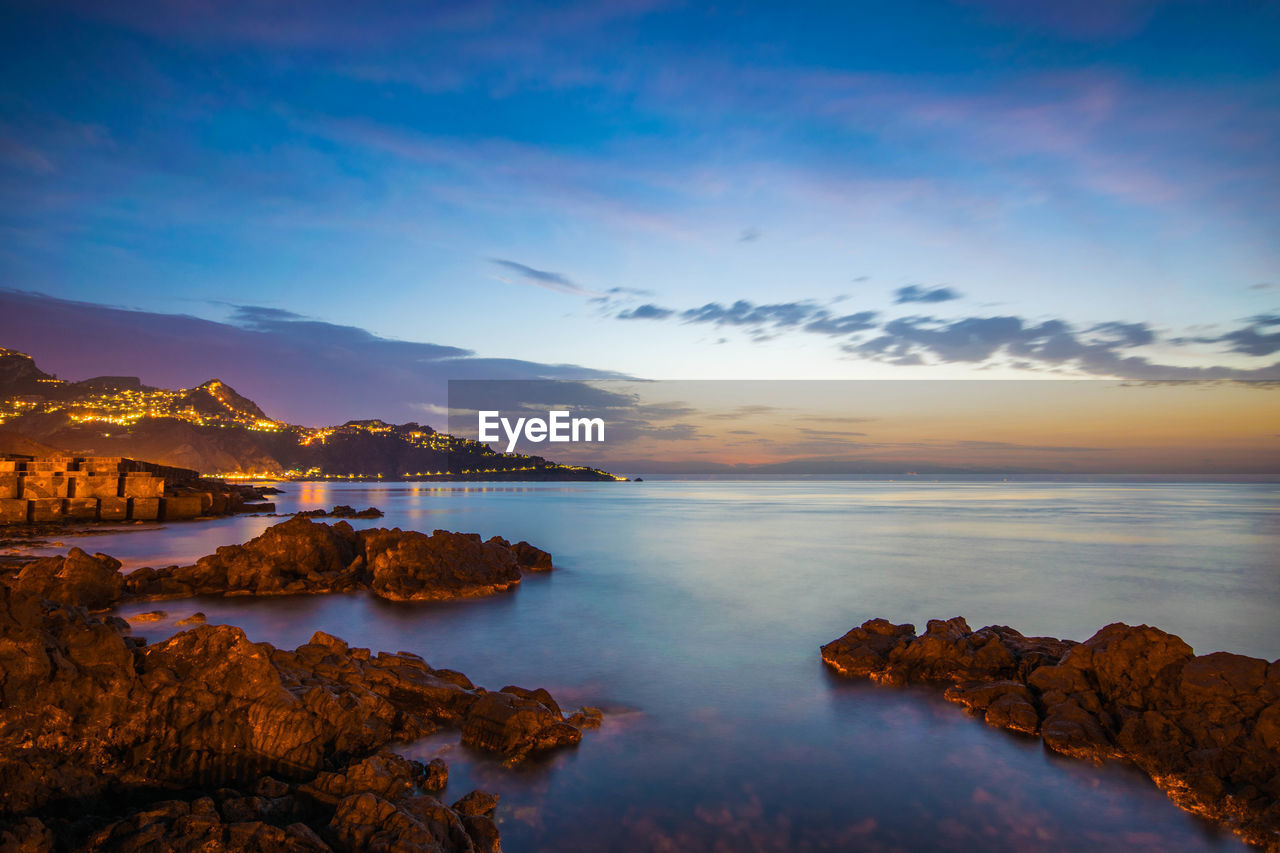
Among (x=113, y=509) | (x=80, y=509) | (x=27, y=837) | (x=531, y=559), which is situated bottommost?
(x=531, y=559)

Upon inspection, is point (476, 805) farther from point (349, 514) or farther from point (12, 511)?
point (349, 514)

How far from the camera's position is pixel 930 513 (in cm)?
5588

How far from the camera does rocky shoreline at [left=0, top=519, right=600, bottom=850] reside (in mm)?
4551

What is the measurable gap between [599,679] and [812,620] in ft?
21.2

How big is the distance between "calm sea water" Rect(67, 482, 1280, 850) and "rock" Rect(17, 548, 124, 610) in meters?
1.66

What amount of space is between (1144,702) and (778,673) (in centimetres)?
496

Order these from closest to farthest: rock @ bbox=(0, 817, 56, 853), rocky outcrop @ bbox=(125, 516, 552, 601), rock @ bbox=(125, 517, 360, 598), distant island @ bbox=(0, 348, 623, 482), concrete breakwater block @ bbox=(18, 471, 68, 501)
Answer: rock @ bbox=(0, 817, 56, 853) → rock @ bbox=(125, 517, 360, 598) → rocky outcrop @ bbox=(125, 516, 552, 601) → concrete breakwater block @ bbox=(18, 471, 68, 501) → distant island @ bbox=(0, 348, 623, 482)

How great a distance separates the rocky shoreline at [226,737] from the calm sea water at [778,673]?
1.87ft

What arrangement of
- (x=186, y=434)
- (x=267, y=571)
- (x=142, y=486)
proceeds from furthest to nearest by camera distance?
(x=186, y=434), (x=142, y=486), (x=267, y=571)

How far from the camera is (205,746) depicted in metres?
6.01

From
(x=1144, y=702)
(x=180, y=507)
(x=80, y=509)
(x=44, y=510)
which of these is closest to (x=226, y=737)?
(x=1144, y=702)

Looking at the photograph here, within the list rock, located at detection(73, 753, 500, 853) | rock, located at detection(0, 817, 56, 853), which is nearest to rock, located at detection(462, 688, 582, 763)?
rock, located at detection(73, 753, 500, 853)

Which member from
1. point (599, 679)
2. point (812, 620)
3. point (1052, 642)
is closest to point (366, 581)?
point (599, 679)

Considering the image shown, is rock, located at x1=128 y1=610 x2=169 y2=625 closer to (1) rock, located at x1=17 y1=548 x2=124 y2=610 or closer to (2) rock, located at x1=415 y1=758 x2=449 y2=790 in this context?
(1) rock, located at x1=17 y1=548 x2=124 y2=610
